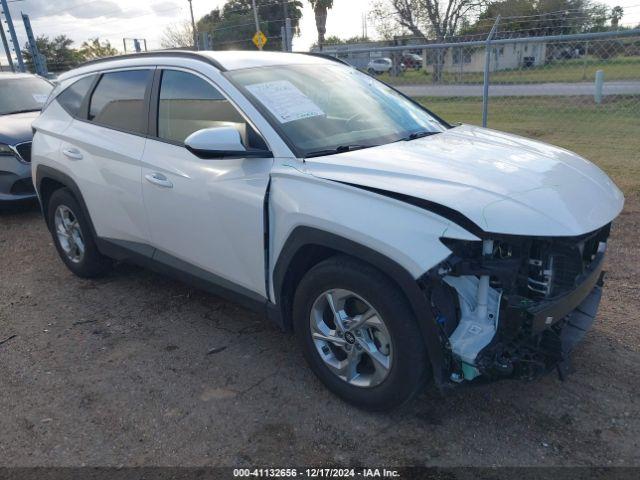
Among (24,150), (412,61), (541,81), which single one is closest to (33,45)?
(24,150)

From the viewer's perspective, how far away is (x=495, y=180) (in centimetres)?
269

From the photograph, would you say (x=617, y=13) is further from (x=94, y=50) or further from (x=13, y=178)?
(x=94, y=50)

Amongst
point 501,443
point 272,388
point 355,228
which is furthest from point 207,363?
point 501,443

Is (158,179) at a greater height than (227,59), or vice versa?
(227,59)

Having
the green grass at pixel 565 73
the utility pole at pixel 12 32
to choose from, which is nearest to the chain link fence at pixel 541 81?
the green grass at pixel 565 73

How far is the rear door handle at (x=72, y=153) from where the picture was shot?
172 inches

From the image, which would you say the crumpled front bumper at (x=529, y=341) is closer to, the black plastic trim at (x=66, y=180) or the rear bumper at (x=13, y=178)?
the black plastic trim at (x=66, y=180)

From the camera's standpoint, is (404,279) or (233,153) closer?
(404,279)

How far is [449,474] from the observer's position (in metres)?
2.54

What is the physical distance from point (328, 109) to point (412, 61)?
22.2 feet

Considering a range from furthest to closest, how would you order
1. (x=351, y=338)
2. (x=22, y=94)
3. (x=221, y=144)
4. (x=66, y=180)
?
(x=22, y=94)
(x=66, y=180)
(x=221, y=144)
(x=351, y=338)

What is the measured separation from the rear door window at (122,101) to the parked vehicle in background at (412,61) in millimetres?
5782

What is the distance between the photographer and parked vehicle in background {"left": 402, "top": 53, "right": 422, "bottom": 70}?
9.03m

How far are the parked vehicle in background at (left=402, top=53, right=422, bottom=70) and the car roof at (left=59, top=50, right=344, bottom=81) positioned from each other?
5.09 meters
